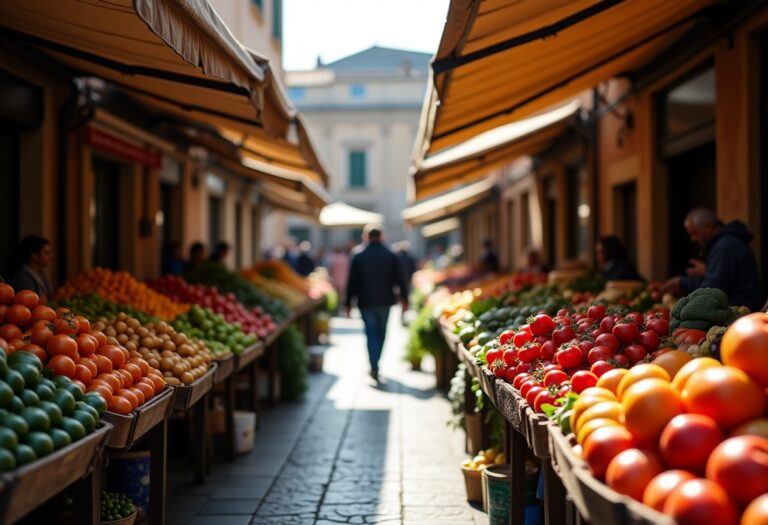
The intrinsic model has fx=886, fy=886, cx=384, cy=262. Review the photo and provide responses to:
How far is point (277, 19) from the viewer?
61.3ft

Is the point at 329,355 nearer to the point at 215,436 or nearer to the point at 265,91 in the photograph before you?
the point at 215,436

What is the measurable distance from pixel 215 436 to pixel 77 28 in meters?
3.59

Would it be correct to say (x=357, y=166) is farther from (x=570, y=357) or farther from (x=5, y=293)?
(x=570, y=357)

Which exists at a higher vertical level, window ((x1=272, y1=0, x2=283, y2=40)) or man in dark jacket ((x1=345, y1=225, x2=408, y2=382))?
window ((x1=272, y1=0, x2=283, y2=40))

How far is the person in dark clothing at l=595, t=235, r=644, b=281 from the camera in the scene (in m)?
8.46

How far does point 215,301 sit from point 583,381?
18.6 ft

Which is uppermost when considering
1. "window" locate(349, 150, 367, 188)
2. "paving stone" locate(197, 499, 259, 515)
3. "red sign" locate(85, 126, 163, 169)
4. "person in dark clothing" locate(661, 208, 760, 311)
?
"window" locate(349, 150, 367, 188)

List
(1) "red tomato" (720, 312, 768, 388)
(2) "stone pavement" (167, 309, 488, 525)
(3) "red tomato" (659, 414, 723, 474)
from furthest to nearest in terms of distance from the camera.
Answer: (2) "stone pavement" (167, 309, 488, 525), (1) "red tomato" (720, 312, 768, 388), (3) "red tomato" (659, 414, 723, 474)

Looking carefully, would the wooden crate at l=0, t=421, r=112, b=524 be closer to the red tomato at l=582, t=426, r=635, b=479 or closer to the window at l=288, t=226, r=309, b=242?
the red tomato at l=582, t=426, r=635, b=479

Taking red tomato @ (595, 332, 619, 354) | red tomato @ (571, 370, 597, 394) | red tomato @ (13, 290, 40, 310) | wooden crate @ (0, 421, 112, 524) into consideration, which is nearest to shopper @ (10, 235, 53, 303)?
red tomato @ (13, 290, 40, 310)

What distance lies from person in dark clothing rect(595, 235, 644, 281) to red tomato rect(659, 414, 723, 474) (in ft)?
19.4

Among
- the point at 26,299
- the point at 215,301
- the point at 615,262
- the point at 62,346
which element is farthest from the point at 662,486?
the point at 215,301

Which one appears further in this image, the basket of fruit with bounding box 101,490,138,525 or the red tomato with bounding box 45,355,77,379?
the basket of fruit with bounding box 101,490,138,525

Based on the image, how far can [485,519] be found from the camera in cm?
553
